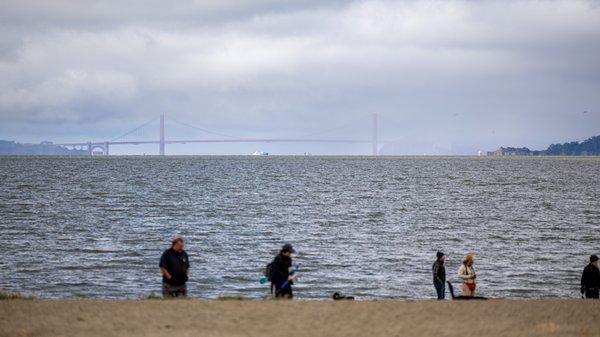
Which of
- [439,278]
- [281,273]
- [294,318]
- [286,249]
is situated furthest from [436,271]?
[294,318]

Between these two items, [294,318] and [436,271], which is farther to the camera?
[436,271]

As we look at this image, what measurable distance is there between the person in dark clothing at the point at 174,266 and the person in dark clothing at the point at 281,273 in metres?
1.73

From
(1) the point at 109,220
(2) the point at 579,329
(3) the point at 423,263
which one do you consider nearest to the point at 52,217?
(1) the point at 109,220

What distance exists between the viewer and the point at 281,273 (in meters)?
18.6

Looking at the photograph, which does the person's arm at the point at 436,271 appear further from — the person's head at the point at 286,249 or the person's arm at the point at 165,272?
the person's arm at the point at 165,272

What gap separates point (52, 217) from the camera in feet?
174

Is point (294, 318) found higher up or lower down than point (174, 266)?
lower down

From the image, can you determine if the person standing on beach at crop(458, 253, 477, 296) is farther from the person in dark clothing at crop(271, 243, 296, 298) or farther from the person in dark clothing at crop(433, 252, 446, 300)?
the person in dark clothing at crop(271, 243, 296, 298)

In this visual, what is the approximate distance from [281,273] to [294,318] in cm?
223

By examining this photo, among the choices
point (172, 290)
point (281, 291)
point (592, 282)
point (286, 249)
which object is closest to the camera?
point (286, 249)

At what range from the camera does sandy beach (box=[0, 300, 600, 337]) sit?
15.4 m

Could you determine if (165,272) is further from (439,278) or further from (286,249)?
(439,278)

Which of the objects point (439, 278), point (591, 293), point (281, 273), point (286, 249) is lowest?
A: point (591, 293)

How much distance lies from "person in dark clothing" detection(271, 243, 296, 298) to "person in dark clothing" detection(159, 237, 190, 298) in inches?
68.1
